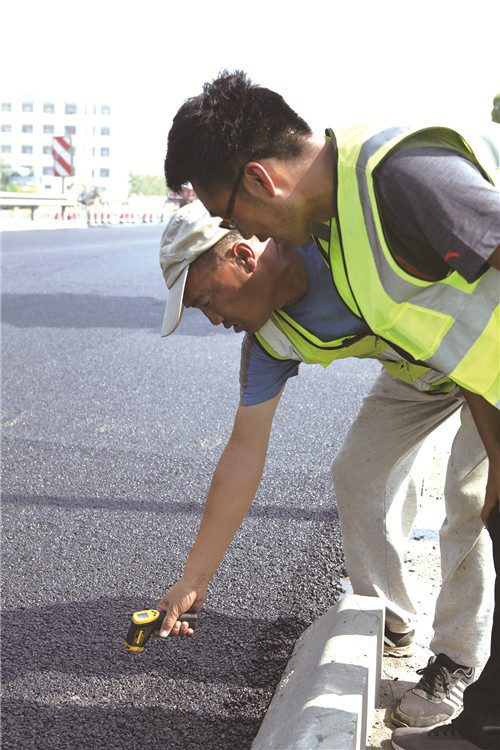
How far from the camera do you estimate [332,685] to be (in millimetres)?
2287

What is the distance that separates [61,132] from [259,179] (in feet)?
439

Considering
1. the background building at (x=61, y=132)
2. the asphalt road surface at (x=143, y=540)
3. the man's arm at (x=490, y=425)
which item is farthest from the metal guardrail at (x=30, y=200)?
the background building at (x=61, y=132)

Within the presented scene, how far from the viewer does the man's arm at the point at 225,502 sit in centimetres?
246

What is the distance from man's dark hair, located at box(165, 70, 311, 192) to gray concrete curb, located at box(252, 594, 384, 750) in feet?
4.41

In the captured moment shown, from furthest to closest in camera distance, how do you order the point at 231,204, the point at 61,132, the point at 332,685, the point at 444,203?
1. the point at 61,132
2. the point at 332,685
3. the point at 231,204
4. the point at 444,203

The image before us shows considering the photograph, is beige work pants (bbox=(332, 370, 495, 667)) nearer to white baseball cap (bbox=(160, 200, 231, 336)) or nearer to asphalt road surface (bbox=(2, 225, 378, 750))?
asphalt road surface (bbox=(2, 225, 378, 750))

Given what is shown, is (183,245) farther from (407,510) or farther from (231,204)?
(407,510)

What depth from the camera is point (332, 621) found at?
106 inches

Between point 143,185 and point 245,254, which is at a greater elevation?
point 245,254

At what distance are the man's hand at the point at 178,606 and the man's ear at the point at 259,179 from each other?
121cm

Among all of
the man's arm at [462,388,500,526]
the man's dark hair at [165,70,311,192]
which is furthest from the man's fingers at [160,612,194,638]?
the man's dark hair at [165,70,311,192]

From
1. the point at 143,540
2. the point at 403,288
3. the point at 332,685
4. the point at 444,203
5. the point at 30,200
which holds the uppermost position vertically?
the point at 444,203

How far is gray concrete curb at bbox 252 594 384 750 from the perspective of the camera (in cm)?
206

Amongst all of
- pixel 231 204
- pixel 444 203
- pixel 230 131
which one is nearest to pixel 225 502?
pixel 231 204
